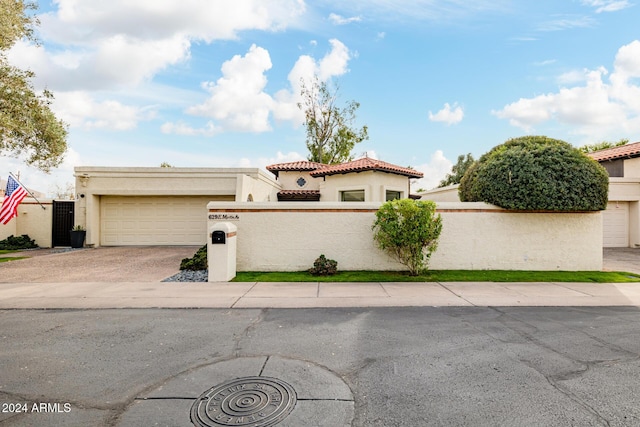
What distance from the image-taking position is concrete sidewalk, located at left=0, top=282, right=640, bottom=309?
263 inches

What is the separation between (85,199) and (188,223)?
5.07 meters

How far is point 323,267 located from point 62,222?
50.0 feet

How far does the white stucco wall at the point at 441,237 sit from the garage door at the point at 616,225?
8131 millimetres

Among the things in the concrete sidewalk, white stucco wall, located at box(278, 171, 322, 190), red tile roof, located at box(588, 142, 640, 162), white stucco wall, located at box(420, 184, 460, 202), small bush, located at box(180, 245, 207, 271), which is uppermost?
red tile roof, located at box(588, 142, 640, 162)

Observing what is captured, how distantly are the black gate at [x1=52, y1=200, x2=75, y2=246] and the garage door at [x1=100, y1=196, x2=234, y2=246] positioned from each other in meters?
1.79

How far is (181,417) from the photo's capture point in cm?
290

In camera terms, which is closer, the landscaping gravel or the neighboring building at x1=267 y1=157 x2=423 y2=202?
the landscaping gravel

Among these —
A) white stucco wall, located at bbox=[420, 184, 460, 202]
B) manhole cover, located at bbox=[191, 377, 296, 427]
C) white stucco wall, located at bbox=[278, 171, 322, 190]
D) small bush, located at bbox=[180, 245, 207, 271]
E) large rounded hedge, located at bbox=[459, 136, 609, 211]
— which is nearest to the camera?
manhole cover, located at bbox=[191, 377, 296, 427]

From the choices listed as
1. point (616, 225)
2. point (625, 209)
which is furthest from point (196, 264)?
point (625, 209)

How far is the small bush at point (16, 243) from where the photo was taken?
15.8 m

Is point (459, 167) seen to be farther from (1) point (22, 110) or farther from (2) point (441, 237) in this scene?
(1) point (22, 110)

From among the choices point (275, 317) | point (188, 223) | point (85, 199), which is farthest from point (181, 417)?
point (85, 199)

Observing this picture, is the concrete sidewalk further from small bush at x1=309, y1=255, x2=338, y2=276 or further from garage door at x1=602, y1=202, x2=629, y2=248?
garage door at x1=602, y1=202, x2=629, y2=248

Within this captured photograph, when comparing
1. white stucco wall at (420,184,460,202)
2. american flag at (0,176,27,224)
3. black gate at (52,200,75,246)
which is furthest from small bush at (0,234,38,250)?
white stucco wall at (420,184,460,202)
